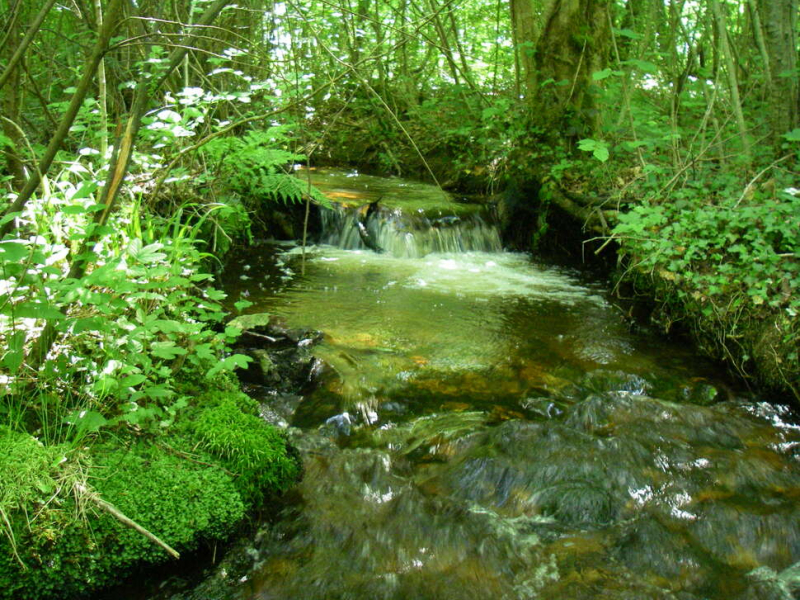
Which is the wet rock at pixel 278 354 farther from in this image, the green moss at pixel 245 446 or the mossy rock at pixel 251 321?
the green moss at pixel 245 446

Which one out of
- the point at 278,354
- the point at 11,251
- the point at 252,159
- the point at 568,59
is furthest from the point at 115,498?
the point at 568,59

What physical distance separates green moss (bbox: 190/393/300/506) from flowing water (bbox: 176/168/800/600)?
0.16 m

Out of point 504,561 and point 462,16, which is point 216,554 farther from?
point 462,16

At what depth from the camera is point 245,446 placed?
297 cm

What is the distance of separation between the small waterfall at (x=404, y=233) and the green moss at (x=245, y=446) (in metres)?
4.99

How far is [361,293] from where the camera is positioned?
6.46m

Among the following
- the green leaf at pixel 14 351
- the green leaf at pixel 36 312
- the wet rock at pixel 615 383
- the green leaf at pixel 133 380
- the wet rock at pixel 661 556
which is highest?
the green leaf at pixel 36 312

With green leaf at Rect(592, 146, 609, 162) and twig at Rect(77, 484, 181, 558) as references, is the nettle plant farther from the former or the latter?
green leaf at Rect(592, 146, 609, 162)

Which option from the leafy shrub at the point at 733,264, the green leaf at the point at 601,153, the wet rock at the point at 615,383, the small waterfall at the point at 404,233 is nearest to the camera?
the leafy shrub at the point at 733,264

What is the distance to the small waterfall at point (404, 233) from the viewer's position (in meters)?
8.10

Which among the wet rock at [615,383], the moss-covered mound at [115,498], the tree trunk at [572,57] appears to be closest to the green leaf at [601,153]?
the wet rock at [615,383]

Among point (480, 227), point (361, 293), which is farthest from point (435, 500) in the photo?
point (480, 227)

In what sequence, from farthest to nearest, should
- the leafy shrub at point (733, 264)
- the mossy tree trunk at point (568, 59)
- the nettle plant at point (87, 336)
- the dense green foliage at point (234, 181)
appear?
the mossy tree trunk at point (568, 59) → the leafy shrub at point (733, 264) → the dense green foliage at point (234, 181) → the nettle plant at point (87, 336)

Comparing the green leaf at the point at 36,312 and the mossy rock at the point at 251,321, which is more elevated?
the green leaf at the point at 36,312
